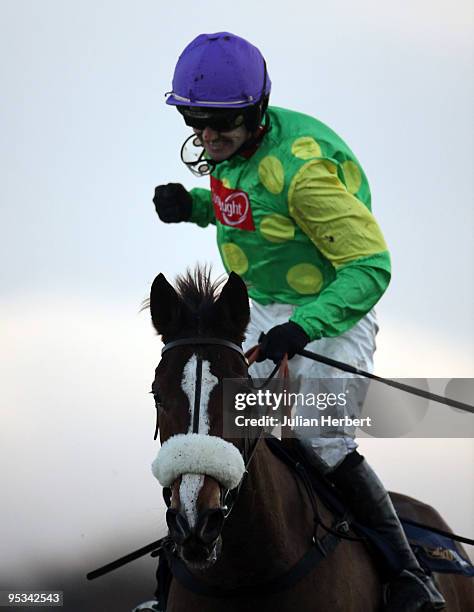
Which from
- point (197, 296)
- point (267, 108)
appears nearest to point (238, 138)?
point (267, 108)

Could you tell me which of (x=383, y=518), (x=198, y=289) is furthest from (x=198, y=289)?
(x=383, y=518)

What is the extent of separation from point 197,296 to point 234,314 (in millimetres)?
140

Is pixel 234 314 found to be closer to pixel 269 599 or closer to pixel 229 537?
pixel 229 537

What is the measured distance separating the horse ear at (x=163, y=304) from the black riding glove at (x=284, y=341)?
0.39 m

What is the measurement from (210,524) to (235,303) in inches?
28.0

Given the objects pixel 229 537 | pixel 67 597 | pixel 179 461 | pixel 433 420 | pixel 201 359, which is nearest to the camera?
pixel 179 461

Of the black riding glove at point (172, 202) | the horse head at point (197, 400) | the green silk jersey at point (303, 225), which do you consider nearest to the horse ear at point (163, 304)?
the horse head at point (197, 400)

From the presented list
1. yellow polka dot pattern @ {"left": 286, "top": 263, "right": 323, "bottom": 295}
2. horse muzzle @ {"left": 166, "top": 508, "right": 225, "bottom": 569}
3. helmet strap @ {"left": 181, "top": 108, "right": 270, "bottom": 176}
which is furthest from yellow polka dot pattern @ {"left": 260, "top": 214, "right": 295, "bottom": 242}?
horse muzzle @ {"left": 166, "top": 508, "right": 225, "bottom": 569}

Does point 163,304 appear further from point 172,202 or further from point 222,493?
point 172,202

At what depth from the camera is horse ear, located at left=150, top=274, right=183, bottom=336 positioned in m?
3.29

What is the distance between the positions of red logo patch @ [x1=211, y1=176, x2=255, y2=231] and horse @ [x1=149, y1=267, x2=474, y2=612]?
0.74 meters

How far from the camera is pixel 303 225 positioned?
4027 millimetres

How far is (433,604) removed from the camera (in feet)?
13.0

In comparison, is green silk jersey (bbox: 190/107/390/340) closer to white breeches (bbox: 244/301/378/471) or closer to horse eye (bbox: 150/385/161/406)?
white breeches (bbox: 244/301/378/471)
